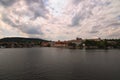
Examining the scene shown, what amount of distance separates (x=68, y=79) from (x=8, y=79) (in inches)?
483

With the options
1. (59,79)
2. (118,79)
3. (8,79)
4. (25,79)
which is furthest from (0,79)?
(118,79)

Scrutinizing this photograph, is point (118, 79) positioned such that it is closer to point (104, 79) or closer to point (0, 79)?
point (104, 79)

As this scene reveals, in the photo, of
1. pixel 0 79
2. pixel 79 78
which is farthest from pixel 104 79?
pixel 0 79

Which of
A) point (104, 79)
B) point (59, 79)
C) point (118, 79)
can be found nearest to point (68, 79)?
point (59, 79)

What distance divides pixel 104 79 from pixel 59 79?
9.17 metres

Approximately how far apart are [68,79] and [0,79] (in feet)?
45.6

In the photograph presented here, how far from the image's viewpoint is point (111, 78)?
31688 millimetres

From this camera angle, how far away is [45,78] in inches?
1244

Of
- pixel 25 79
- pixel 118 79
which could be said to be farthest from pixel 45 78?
pixel 118 79

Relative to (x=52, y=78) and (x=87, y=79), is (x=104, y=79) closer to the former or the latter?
(x=87, y=79)

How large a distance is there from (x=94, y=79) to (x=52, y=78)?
28.3ft

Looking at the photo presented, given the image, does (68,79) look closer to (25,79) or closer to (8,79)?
(25,79)

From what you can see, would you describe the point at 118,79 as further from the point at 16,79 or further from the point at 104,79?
the point at 16,79

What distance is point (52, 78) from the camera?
3177cm
